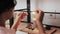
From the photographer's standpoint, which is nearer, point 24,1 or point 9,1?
point 9,1

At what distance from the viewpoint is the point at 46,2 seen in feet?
6.22

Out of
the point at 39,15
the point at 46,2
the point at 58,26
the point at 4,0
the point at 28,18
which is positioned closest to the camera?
the point at 4,0

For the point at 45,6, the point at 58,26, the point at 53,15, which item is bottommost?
the point at 58,26

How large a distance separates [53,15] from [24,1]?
0.55 metres

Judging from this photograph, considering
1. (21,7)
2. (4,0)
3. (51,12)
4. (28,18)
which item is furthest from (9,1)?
(21,7)

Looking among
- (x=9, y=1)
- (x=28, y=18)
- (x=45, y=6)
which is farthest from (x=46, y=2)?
(x=9, y=1)

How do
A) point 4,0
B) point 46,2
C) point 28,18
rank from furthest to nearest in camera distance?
point 28,18 < point 46,2 < point 4,0

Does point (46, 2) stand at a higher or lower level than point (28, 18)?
higher

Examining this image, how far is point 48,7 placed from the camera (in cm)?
190

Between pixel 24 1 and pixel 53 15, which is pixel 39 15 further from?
pixel 24 1

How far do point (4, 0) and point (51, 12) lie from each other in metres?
1.27

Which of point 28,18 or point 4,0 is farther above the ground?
point 4,0

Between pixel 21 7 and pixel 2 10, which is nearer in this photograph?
pixel 2 10

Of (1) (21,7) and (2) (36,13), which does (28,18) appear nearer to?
(1) (21,7)
